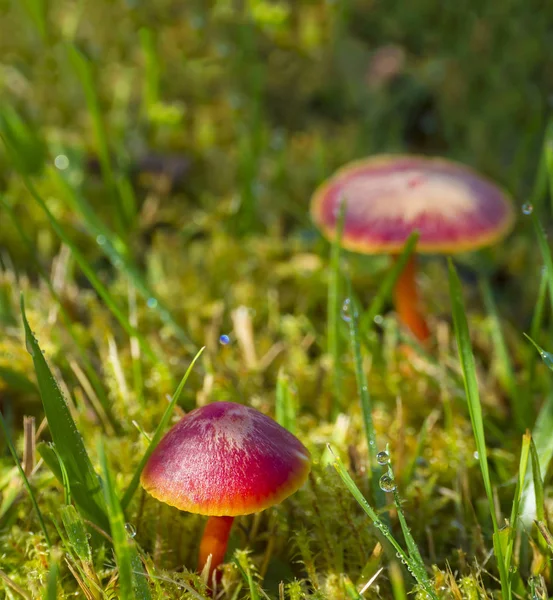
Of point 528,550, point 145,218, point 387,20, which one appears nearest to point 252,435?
point 528,550

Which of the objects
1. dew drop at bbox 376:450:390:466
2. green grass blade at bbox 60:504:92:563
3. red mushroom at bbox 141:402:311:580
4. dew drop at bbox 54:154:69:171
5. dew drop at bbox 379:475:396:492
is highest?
dew drop at bbox 54:154:69:171

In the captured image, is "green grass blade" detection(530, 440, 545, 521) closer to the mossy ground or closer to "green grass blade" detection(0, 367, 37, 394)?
the mossy ground

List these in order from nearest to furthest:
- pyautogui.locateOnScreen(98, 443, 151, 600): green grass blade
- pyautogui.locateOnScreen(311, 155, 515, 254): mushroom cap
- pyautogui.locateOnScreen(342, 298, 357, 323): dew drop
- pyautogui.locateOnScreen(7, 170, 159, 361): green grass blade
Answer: pyautogui.locateOnScreen(98, 443, 151, 600): green grass blade → pyautogui.locateOnScreen(342, 298, 357, 323): dew drop → pyautogui.locateOnScreen(7, 170, 159, 361): green grass blade → pyautogui.locateOnScreen(311, 155, 515, 254): mushroom cap

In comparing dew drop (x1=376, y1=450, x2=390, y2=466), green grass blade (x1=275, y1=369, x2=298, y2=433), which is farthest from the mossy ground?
dew drop (x1=376, y1=450, x2=390, y2=466)

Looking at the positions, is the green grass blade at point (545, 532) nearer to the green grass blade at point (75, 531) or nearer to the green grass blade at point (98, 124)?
the green grass blade at point (75, 531)

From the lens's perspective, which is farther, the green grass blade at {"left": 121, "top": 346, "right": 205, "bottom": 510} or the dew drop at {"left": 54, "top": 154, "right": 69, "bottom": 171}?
the dew drop at {"left": 54, "top": 154, "right": 69, "bottom": 171}

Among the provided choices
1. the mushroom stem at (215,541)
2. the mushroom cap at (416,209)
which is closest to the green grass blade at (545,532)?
the mushroom stem at (215,541)

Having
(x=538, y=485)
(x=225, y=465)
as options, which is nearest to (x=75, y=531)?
(x=225, y=465)

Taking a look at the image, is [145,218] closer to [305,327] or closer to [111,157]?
[111,157]

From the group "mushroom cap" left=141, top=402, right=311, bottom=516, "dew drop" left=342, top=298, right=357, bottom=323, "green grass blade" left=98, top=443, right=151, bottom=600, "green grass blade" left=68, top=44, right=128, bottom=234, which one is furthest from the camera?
"green grass blade" left=68, top=44, right=128, bottom=234
